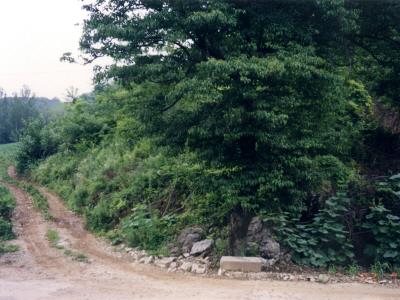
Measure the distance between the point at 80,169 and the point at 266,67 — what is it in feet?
46.0

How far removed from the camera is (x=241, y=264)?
9633 millimetres

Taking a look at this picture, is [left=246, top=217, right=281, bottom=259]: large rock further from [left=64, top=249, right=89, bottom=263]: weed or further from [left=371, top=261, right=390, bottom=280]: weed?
[left=64, top=249, right=89, bottom=263]: weed

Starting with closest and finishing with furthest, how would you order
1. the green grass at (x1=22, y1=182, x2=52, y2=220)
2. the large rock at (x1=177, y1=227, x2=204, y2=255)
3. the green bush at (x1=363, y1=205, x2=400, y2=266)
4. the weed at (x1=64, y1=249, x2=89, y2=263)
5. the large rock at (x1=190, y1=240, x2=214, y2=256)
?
the green bush at (x1=363, y1=205, x2=400, y2=266)
the large rock at (x1=190, y1=240, x2=214, y2=256)
the weed at (x1=64, y1=249, x2=89, y2=263)
the large rock at (x1=177, y1=227, x2=204, y2=255)
the green grass at (x1=22, y1=182, x2=52, y2=220)

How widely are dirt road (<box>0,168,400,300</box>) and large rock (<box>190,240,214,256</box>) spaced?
1169 millimetres

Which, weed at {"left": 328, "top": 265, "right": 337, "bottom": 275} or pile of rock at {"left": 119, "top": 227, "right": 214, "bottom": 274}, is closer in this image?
weed at {"left": 328, "top": 265, "right": 337, "bottom": 275}

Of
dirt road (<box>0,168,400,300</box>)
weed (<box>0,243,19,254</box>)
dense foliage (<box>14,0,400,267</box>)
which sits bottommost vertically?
dirt road (<box>0,168,400,300</box>)

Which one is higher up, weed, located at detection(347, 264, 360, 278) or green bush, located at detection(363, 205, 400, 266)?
green bush, located at detection(363, 205, 400, 266)

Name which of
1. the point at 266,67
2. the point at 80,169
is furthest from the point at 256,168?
the point at 80,169

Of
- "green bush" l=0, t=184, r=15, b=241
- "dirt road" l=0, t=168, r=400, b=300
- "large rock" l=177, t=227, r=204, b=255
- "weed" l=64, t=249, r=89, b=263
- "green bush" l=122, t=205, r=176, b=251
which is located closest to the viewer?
"dirt road" l=0, t=168, r=400, b=300

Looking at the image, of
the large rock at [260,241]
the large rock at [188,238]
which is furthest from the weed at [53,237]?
the large rock at [260,241]

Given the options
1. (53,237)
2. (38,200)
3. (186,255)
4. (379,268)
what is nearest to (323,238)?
(379,268)

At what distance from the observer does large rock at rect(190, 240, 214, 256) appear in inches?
430

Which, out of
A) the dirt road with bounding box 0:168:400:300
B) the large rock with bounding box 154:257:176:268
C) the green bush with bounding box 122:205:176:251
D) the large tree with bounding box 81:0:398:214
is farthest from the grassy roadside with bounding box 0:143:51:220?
the large tree with bounding box 81:0:398:214

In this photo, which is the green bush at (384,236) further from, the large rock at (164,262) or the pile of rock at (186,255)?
the large rock at (164,262)
